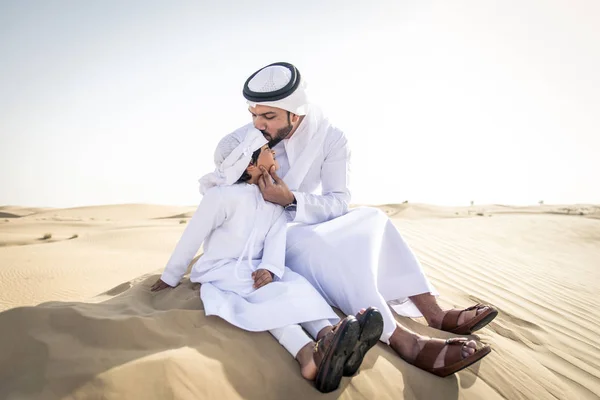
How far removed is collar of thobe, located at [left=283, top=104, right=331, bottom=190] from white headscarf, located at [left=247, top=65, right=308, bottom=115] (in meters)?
0.21

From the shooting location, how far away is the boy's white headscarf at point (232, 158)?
253 centimetres

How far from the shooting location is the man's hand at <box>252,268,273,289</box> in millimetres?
2398


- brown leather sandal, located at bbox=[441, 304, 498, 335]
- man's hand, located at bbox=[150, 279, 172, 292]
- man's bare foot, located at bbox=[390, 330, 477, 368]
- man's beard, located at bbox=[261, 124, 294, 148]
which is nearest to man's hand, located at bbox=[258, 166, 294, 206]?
man's beard, located at bbox=[261, 124, 294, 148]

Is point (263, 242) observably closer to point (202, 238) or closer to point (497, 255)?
point (202, 238)

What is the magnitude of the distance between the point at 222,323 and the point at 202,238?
64cm

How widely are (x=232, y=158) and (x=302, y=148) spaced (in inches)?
28.7

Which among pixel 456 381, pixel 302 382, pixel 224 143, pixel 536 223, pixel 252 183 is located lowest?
pixel 536 223

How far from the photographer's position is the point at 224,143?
8.86 feet

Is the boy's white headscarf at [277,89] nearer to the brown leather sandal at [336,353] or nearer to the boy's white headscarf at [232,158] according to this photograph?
the boy's white headscarf at [232,158]

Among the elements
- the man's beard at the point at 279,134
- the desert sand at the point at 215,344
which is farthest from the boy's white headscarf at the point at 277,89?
the desert sand at the point at 215,344

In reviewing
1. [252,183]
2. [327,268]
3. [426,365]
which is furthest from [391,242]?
[252,183]

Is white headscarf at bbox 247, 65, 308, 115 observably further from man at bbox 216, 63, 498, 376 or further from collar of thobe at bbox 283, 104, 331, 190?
collar of thobe at bbox 283, 104, 331, 190

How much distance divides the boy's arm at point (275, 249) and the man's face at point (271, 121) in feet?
1.89

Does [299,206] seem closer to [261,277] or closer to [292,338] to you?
[261,277]
